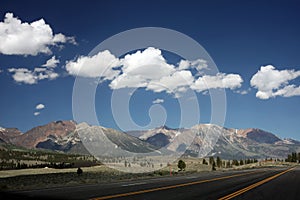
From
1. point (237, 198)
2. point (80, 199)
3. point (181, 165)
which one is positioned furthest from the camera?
point (181, 165)

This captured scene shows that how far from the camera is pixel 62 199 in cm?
1501

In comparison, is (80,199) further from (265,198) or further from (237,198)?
(265,198)

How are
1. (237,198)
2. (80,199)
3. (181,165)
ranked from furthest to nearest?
(181,165)
(237,198)
(80,199)

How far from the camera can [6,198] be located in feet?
50.9

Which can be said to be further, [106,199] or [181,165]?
[181,165]

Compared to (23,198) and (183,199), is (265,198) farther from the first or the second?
(23,198)

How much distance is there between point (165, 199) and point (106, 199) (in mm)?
2730

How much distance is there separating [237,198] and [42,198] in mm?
9112

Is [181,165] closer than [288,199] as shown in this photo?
No

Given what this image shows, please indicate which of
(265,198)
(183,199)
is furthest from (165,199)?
(265,198)

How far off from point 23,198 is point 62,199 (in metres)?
1.96

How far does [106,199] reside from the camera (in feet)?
48.7

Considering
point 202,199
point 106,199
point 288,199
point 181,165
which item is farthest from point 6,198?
point 181,165

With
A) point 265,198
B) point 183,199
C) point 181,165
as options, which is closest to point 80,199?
point 183,199
